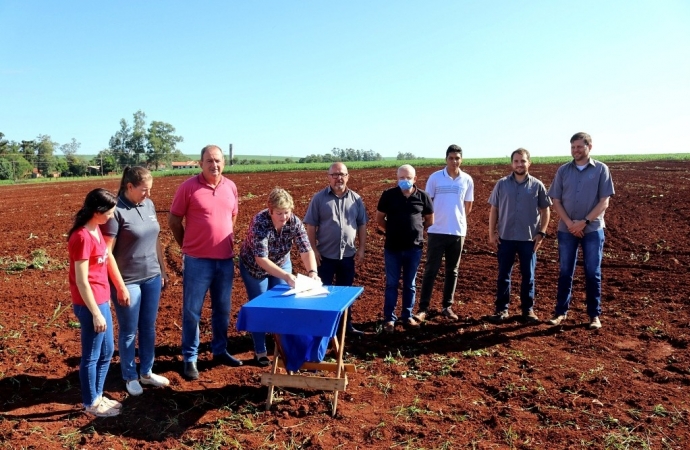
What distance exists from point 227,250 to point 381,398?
6.18ft

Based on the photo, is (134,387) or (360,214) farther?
(360,214)

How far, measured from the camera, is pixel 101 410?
3920mm

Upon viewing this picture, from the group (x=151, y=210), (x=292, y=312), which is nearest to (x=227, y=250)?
(x=151, y=210)

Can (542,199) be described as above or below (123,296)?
above

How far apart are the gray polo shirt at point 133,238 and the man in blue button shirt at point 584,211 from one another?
14.5 ft

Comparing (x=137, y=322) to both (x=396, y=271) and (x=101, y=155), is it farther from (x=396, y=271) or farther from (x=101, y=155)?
Result: (x=101, y=155)

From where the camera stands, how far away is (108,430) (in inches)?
149

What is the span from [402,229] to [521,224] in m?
1.50

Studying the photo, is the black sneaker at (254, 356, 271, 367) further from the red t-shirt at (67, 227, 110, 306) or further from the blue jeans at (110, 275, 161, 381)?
the red t-shirt at (67, 227, 110, 306)

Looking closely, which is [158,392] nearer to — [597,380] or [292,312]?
[292,312]

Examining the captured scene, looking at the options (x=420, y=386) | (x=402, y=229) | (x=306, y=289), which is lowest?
(x=420, y=386)

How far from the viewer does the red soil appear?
12.1 ft

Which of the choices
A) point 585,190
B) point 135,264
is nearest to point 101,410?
point 135,264

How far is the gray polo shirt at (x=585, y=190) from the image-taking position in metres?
5.84
